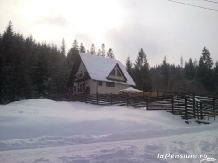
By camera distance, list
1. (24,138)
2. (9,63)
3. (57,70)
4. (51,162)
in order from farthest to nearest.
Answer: (57,70) < (9,63) < (24,138) < (51,162)

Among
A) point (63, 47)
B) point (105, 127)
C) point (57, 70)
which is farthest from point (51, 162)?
point (63, 47)

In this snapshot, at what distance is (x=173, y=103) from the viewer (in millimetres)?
19156

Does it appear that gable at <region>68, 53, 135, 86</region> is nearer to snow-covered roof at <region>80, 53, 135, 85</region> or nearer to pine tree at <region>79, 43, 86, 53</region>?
snow-covered roof at <region>80, 53, 135, 85</region>

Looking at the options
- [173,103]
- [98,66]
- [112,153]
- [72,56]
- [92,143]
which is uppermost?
[72,56]

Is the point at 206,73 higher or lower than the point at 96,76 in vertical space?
higher

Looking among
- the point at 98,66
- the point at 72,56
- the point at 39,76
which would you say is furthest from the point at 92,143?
the point at 72,56

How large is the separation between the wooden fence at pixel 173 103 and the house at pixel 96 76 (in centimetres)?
802

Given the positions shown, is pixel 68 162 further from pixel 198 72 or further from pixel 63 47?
pixel 63 47

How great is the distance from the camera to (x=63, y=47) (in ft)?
355

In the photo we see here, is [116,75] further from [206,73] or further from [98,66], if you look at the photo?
[206,73]

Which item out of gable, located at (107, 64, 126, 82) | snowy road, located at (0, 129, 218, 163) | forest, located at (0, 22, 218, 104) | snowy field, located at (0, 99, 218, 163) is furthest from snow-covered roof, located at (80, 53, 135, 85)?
snowy road, located at (0, 129, 218, 163)

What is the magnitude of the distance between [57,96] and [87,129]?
30197 mm

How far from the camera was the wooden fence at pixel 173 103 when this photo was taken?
61.8 ft

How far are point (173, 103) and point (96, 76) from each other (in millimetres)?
20365
